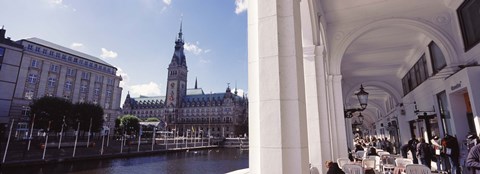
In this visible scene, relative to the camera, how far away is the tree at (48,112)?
3341 centimetres

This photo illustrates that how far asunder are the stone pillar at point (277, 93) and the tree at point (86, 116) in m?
40.5

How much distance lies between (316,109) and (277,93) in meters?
3.51

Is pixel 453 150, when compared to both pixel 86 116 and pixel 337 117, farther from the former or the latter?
pixel 86 116

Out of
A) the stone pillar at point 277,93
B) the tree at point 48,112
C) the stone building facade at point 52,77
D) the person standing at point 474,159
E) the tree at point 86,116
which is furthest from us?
the stone building facade at point 52,77

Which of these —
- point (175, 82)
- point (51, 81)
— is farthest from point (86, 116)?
point (175, 82)

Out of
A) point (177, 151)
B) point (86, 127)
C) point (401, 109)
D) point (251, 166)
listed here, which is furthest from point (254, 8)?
point (86, 127)

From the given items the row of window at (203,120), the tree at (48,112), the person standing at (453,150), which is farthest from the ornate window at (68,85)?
the person standing at (453,150)

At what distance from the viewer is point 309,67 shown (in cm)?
623

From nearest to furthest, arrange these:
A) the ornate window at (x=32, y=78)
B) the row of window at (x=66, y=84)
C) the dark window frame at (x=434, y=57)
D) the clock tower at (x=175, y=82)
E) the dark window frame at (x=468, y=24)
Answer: the dark window frame at (x=468, y=24)
the dark window frame at (x=434, y=57)
the ornate window at (x=32, y=78)
the row of window at (x=66, y=84)
the clock tower at (x=175, y=82)

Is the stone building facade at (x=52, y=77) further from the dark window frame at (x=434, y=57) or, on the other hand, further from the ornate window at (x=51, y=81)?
the dark window frame at (x=434, y=57)

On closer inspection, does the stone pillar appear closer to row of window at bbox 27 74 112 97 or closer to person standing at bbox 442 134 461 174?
person standing at bbox 442 134 461 174

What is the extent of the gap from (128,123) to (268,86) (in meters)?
63.6

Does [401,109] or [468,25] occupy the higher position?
[468,25]

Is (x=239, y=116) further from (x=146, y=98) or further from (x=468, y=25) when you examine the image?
(x=468, y=25)
